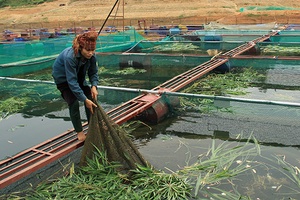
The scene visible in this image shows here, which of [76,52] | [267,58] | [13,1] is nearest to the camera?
[76,52]

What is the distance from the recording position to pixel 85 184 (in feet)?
8.47

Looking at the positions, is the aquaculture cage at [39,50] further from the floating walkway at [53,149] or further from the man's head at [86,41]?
the man's head at [86,41]

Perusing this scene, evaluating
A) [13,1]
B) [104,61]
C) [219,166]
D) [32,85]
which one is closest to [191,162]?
[219,166]

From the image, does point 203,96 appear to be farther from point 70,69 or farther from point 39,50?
point 39,50

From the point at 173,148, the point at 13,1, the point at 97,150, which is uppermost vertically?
the point at 13,1

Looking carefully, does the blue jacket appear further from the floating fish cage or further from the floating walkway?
the floating fish cage

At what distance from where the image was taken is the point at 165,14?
31.9 meters

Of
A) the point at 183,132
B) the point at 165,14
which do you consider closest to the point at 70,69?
the point at 183,132

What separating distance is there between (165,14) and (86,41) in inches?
1202

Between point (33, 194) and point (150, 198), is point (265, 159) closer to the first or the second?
point (150, 198)

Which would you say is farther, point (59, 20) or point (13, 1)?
point (13, 1)

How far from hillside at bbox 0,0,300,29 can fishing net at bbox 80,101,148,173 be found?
2024 centimetres

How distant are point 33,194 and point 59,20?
119 ft

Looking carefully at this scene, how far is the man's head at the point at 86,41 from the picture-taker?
269 cm
